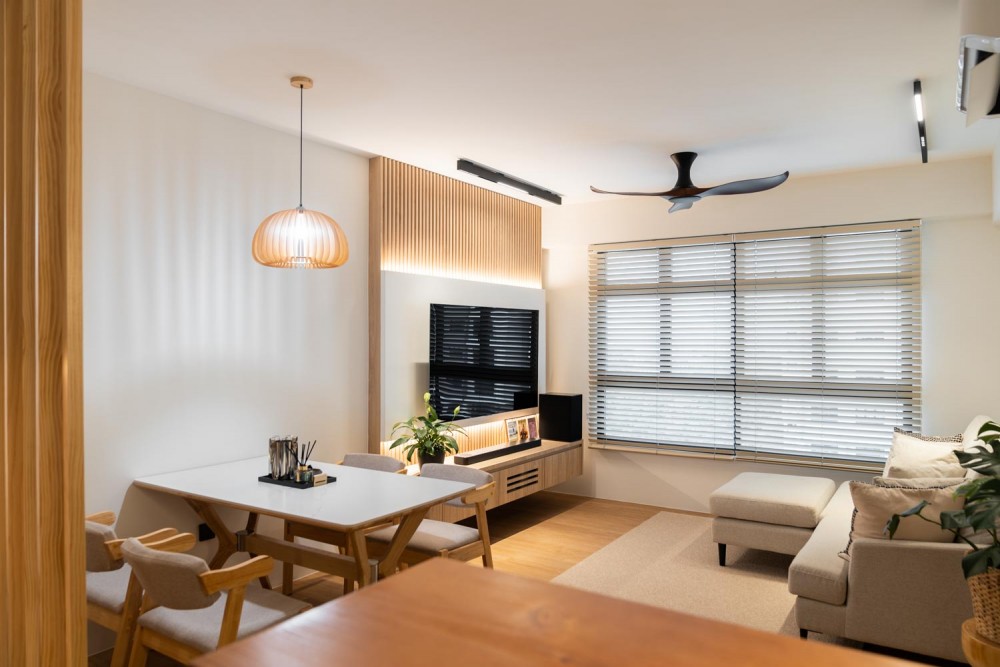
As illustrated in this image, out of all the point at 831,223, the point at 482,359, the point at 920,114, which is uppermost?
the point at 920,114

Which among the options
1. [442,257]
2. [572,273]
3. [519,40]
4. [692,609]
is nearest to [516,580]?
[519,40]

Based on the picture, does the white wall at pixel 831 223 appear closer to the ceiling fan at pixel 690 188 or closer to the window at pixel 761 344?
the window at pixel 761 344

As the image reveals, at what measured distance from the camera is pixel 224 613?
236 centimetres

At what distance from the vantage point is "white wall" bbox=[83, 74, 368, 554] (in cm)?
338

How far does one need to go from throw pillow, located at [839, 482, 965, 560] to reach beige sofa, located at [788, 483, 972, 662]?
1.8 inches

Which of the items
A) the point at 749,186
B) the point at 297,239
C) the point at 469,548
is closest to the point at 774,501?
the point at 749,186

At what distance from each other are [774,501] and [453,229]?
309 centimetres

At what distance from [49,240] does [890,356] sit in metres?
5.46

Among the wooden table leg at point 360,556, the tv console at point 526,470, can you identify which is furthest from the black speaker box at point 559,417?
the wooden table leg at point 360,556

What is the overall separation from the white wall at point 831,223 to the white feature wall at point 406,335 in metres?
1.71

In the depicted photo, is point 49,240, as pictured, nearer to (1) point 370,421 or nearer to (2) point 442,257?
(1) point 370,421

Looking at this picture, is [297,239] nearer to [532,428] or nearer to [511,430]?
[511,430]

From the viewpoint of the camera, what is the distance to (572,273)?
22.3 feet

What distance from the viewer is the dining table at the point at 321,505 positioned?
292 centimetres
